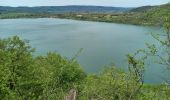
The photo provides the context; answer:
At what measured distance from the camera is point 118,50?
6838 centimetres

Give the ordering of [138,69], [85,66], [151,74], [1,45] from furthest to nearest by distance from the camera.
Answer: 1. [85,66]
2. [151,74]
3. [1,45]
4. [138,69]

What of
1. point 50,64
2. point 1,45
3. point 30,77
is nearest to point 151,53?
point 30,77

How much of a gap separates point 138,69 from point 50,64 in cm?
2340

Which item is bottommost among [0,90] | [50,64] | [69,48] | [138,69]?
[69,48]

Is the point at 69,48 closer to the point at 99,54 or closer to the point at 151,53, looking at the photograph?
the point at 99,54

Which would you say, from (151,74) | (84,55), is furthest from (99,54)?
(151,74)

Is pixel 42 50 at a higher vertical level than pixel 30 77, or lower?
lower

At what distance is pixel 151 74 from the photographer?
149 ft

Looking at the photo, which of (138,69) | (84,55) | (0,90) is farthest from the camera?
(84,55)

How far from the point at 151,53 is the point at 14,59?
1339cm

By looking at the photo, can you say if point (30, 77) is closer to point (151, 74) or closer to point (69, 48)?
point (151, 74)

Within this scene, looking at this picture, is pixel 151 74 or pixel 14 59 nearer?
pixel 14 59

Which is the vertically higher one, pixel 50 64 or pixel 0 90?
pixel 0 90

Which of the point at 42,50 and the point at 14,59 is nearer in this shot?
the point at 14,59
